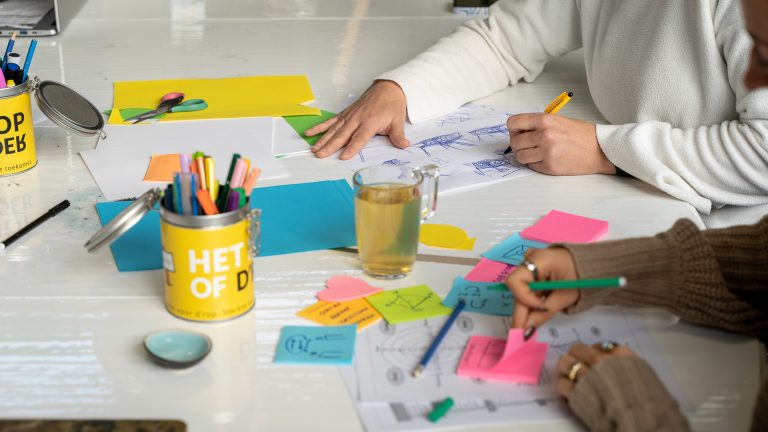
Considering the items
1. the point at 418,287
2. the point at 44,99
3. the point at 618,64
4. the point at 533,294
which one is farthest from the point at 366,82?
the point at 533,294

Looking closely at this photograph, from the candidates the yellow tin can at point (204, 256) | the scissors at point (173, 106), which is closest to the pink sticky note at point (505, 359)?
the yellow tin can at point (204, 256)

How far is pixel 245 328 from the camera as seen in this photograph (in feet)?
2.93

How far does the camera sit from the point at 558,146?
125 centimetres

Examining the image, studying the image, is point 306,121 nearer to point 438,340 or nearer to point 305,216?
point 305,216

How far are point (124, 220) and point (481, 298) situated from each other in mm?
373

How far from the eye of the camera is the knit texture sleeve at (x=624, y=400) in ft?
2.40

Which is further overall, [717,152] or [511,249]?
[717,152]

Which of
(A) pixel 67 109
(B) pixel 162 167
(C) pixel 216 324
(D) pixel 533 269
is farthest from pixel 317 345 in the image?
(A) pixel 67 109

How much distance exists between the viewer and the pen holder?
86 cm

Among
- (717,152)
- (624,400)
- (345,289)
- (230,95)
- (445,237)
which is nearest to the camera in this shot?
(624,400)

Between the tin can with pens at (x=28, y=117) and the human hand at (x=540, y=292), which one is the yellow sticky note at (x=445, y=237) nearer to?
the human hand at (x=540, y=292)

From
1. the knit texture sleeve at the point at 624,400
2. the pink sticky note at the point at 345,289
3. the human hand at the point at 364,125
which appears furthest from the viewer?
the human hand at the point at 364,125

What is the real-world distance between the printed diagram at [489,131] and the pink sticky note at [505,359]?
1.87ft

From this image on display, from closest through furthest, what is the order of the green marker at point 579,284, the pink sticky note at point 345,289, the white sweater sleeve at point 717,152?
the green marker at point 579,284 → the pink sticky note at point 345,289 → the white sweater sleeve at point 717,152
